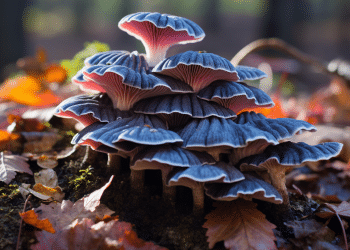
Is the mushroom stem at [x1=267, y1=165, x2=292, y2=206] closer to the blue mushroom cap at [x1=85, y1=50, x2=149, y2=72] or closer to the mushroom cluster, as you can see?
the mushroom cluster

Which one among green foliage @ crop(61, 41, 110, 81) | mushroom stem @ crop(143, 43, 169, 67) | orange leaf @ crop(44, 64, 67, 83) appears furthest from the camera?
orange leaf @ crop(44, 64, 67, 83)

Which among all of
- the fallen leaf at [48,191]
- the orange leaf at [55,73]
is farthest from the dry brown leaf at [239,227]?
the orange leaf at [55,73]

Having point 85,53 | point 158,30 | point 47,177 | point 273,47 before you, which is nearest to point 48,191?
point 47,177

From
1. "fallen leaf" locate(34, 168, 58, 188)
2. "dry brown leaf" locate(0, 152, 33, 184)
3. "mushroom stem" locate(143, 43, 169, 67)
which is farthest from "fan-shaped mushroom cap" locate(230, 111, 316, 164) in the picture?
"dry brown leaf" locate(0, 152, 33, 184)

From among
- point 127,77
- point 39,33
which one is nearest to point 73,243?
point 127,77

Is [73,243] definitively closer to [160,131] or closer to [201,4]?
[160,131]
